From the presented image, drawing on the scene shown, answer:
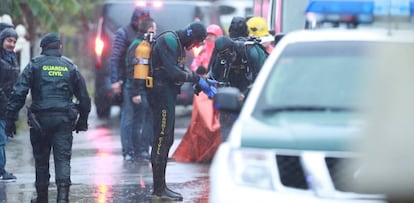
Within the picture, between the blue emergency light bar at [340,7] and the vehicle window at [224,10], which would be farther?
the vehicle window at [224,10]

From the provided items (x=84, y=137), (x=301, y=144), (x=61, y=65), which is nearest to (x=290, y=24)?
(x=61, y=65)

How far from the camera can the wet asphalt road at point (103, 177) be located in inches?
401

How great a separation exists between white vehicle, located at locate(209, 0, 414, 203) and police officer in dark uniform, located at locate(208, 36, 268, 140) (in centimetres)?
310

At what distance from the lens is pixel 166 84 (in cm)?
981

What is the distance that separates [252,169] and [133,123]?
273 inches

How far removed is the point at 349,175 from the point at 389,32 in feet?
4.50

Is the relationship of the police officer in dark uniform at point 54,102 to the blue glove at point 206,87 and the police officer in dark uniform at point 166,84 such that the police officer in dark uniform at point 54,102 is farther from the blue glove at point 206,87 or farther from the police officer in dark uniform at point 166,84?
the blue glove at point 206,87

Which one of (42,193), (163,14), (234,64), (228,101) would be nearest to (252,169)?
(228,101)

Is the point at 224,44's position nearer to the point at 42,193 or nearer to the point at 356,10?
the point at 42,193

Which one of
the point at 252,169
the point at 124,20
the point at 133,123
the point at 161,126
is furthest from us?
the point at 124,20

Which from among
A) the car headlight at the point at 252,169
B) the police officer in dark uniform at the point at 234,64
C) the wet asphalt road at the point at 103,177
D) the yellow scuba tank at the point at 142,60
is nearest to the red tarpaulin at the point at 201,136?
the wet asphalt road at the point at 103,177

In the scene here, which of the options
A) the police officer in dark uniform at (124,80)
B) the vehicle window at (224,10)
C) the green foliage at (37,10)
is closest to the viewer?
the police officer in dark uniform at (124,80)

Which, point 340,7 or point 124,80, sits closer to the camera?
point 340,7

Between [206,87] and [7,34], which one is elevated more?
[7,34]
